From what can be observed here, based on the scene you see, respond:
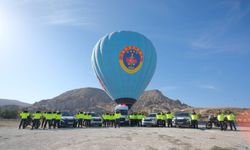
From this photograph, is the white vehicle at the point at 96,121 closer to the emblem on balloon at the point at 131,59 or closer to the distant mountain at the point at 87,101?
the emblem on balloon at the point at 131,59

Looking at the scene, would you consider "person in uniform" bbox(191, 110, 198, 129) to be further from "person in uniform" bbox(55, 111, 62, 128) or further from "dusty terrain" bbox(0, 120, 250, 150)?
"person in uniform" bbox(55, 111, 62, 128)

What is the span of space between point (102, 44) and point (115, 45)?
219cm

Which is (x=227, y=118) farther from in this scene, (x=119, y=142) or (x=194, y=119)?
(x=119, y=142)

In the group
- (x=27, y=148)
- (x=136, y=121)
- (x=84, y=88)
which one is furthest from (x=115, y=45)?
(x=84, y=88)

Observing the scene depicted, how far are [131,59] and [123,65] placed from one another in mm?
1540

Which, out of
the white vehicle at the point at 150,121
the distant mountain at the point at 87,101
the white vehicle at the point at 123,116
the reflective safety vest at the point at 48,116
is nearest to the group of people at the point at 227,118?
the white vehicle at the point at 150,121

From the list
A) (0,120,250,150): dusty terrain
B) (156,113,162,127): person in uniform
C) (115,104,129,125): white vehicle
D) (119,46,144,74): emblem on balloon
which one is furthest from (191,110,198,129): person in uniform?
(119,46,144,74): emblem on balloon

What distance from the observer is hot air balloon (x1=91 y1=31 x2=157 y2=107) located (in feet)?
136

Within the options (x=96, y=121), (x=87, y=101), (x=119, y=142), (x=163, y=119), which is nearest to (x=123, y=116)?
(x=96, y=121)

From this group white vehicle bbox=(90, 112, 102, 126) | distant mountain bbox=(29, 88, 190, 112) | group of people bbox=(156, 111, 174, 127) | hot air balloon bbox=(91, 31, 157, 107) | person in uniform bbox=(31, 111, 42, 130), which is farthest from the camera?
distant mountain bbox=(29, 88, 190, 112)

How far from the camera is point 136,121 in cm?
3319

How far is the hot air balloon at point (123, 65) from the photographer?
41.5 m

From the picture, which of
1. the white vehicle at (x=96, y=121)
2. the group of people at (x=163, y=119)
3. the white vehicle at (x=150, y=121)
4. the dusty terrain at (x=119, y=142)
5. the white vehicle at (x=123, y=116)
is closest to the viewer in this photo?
the dusty terrain at (x=119, y=142)

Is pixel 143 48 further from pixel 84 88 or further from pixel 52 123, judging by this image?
pixel 84 88
